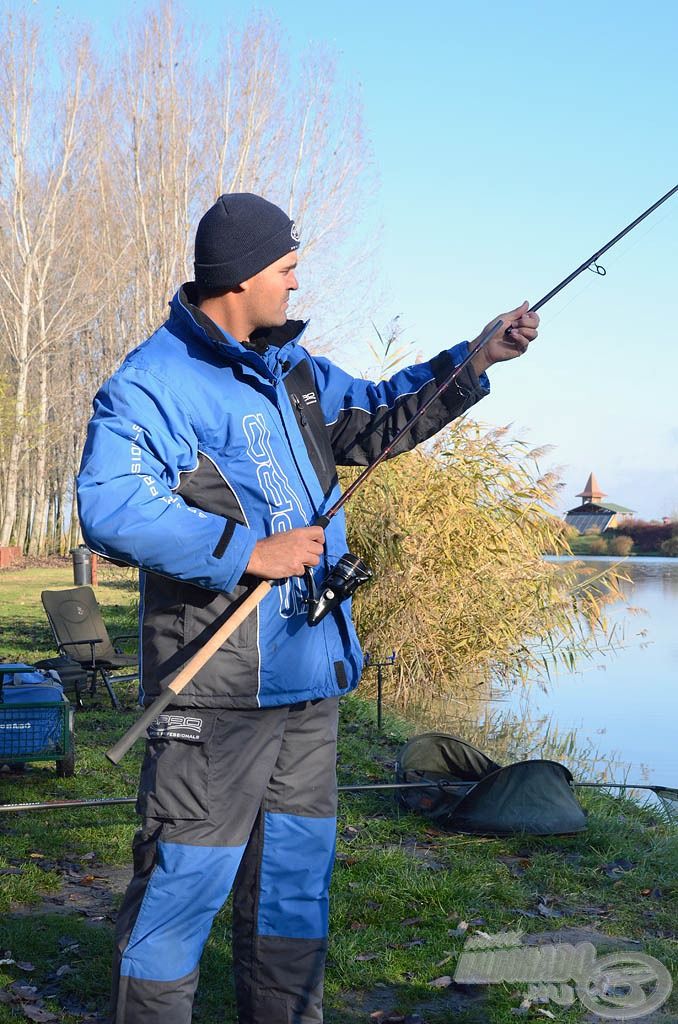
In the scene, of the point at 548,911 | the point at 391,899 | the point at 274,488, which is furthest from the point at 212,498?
the point at 548,911

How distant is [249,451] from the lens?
2.68 metres

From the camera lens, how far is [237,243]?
108 inches

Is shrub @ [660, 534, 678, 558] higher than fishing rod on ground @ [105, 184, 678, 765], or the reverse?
shrub @ [660, 534, 678, 558]


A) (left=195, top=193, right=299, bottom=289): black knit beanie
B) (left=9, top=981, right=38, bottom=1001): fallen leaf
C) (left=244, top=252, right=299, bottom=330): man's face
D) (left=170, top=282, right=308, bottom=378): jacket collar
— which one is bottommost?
(left=9, top=981, right=38, bottom=1001): fallen leaf

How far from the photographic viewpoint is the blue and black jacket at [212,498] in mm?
2445

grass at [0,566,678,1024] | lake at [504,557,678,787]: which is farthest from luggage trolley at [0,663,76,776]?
lake at [504,557,678,787]

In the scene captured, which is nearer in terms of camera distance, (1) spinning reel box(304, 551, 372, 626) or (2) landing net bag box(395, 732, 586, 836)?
(1) spinning reel box(304, 551, 372, 626)

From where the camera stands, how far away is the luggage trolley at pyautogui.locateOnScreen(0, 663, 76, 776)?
18.7 ft

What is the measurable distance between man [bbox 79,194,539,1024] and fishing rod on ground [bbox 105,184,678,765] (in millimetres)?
39

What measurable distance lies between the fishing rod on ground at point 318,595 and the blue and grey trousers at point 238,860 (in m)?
0.11

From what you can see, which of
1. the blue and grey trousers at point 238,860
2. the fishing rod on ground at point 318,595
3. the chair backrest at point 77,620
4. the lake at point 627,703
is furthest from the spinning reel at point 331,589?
the chair backrest at point 77,620

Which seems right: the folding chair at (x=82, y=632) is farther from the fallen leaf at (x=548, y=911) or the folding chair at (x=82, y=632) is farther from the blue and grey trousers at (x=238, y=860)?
the blue and grey trousers at (x=238, y=860)

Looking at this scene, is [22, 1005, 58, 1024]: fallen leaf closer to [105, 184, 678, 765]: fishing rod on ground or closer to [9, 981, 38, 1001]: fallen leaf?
[9, 981, 38, 1001]: fallen leaf

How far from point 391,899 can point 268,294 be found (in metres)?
2.43
